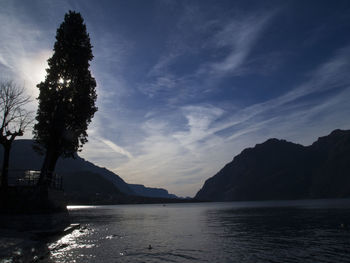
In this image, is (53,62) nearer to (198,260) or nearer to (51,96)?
(51,96)

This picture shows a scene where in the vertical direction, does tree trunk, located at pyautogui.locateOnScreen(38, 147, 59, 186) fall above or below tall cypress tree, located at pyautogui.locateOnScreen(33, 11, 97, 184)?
below

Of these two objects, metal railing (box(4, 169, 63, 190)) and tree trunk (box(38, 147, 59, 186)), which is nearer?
metal railing (box(4, 169, 63, 190))

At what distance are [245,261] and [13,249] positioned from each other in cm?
1840

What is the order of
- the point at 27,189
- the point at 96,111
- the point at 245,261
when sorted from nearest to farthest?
1. the point at 245,261
2. the point at 27,189
3. the point at 96,111

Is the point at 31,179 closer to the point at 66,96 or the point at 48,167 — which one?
the point at 48,167

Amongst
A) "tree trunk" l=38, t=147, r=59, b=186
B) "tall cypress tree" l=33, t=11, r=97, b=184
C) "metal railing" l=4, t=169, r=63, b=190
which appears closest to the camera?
"metal railing" l=4, t=169, r=63, b=190

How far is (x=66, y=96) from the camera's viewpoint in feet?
130

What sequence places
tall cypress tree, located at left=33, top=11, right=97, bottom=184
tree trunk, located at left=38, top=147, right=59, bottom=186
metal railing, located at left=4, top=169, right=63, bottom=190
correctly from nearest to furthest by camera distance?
metal railing, located at left=4, top=169, right=63, bottom=190
tree trunk, located at left=38, top=147, right=59, bottom=186
tall cypress tree, located at left=33, top=11, right=97, bottom=184

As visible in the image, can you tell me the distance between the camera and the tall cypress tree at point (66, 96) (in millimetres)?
38906

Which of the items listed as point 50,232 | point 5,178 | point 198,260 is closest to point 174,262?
point 198,260

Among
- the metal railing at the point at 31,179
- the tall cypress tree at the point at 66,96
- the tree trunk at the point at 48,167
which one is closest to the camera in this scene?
the metal railing at the point at 31,179

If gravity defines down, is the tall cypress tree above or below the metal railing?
above

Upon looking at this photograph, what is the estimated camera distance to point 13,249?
21.7 m

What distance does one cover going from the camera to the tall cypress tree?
128ft
